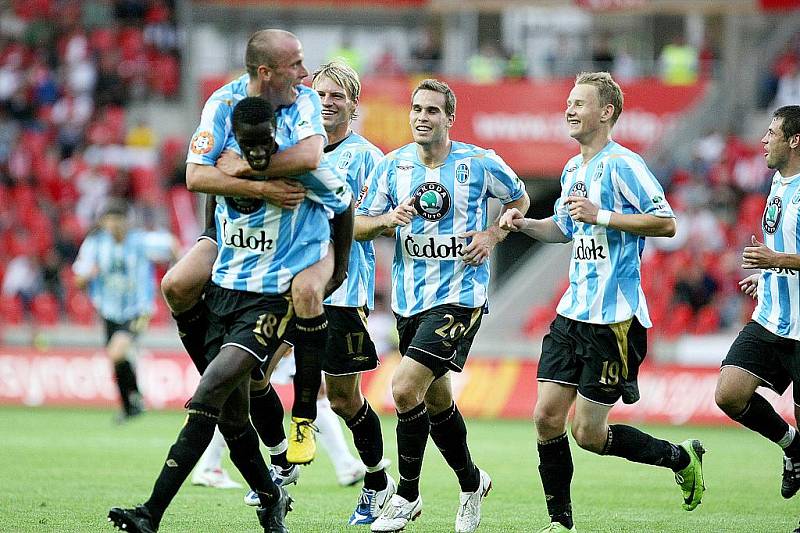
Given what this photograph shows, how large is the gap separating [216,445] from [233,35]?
704 inches

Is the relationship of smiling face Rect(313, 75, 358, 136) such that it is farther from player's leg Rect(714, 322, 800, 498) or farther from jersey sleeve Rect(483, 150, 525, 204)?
player's leg Rect(714, 322, 800, 498)

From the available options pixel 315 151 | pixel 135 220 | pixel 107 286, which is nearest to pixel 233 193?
pixel 315 151

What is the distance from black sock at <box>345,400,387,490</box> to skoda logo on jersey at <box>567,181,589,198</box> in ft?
6.74

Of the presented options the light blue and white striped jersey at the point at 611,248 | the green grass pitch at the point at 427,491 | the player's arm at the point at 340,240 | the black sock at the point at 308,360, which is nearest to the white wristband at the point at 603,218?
the light blue and white striped jersey at the point at 611,248

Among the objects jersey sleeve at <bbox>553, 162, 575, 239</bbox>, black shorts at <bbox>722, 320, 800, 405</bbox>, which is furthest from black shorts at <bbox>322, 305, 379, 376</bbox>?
black shorts at <bbox>722, 320, 800, 405</bbox>

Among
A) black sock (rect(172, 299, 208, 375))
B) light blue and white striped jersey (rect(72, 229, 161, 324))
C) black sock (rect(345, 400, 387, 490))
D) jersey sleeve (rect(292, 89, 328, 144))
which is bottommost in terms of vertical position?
light blue and white striped jersey (rect(72, 229, 161, 324))

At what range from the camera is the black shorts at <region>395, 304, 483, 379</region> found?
7.68 meters

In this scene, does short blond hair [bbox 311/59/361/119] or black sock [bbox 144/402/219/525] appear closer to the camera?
black sock [bbox 144/402/219/525]

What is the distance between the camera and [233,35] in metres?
26.5

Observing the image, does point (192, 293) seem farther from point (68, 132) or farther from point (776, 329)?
point (68, 132)

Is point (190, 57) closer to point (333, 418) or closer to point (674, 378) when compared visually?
point (674, 378)

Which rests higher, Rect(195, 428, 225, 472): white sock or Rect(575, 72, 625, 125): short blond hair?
Rect(575, 72, 625, 125): short blond hair

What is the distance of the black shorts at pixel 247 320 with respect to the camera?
6.51 metres

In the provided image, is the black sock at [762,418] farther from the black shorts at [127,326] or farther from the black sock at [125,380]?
the black shorts at [127,326]
